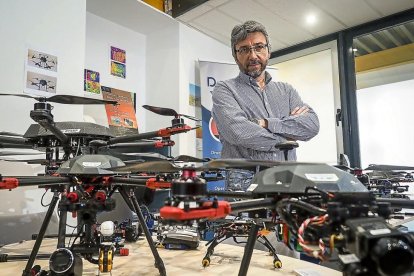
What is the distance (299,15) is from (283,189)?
3219 mm

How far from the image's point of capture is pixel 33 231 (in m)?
2.17

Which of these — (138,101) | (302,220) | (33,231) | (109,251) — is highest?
(138,101)

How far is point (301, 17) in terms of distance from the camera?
341cm

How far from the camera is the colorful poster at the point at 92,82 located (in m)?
3.07

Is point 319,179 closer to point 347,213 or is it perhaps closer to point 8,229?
point 347,213

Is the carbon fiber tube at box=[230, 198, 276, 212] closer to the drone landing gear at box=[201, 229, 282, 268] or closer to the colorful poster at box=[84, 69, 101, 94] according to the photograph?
the drone landing gear at box=[201, 229, 282, 268]

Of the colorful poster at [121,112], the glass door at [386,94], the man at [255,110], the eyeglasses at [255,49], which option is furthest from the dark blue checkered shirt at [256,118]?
the glass door at [386,94]

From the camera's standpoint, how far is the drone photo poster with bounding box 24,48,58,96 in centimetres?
223

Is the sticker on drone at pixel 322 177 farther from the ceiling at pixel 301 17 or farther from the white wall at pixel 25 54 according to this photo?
the ceiling at pixel 301 17

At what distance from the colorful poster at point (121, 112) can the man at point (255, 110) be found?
1.88 meters

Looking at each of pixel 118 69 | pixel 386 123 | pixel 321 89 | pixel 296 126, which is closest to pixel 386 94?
pixel 386 123

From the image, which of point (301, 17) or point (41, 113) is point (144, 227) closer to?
point (41, 113)

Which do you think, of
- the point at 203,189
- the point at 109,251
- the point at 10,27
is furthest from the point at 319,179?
the point at 10,27

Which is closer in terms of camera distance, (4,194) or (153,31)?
(4,194)
